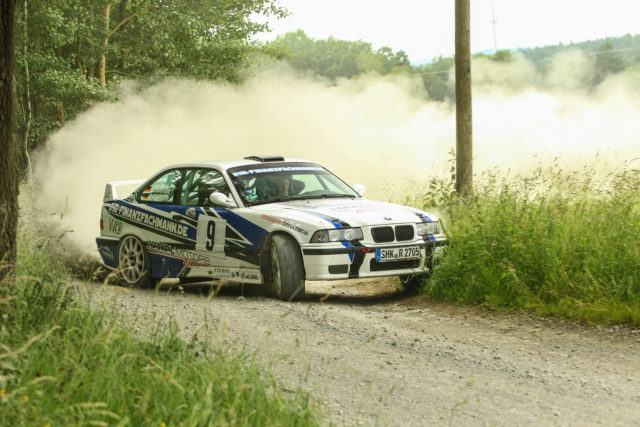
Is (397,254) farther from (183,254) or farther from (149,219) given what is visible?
(149,219)

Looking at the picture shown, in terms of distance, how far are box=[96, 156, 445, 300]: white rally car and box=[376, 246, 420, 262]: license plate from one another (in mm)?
11

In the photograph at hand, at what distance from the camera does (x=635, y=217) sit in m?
8.73

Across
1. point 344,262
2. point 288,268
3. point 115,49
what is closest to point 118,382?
point 288,268

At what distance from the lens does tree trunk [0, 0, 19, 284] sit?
19.4ft

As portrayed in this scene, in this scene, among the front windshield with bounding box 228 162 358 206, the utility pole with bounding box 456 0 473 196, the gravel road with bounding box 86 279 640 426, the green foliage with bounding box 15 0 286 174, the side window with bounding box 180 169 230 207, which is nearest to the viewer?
the gravel road with bounding box 86 279 640 426

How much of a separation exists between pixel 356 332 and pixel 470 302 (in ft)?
6.75

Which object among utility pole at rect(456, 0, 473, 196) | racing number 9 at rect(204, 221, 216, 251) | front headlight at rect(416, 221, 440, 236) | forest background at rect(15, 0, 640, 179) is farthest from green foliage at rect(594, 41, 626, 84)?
racing number 9 at rect(204, 221, 216, 251)

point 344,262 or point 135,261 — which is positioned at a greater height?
point 344,262

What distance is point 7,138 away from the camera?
5973mm

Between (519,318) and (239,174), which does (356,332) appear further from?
(239,174)

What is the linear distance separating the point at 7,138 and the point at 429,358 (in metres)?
3.65

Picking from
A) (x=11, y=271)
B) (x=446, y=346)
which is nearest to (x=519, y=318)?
(x=446, y=346)

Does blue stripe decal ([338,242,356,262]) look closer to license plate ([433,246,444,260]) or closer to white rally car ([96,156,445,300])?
white rally car ([96,156,445,300])

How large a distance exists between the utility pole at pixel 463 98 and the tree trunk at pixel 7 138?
7276 millimetres
